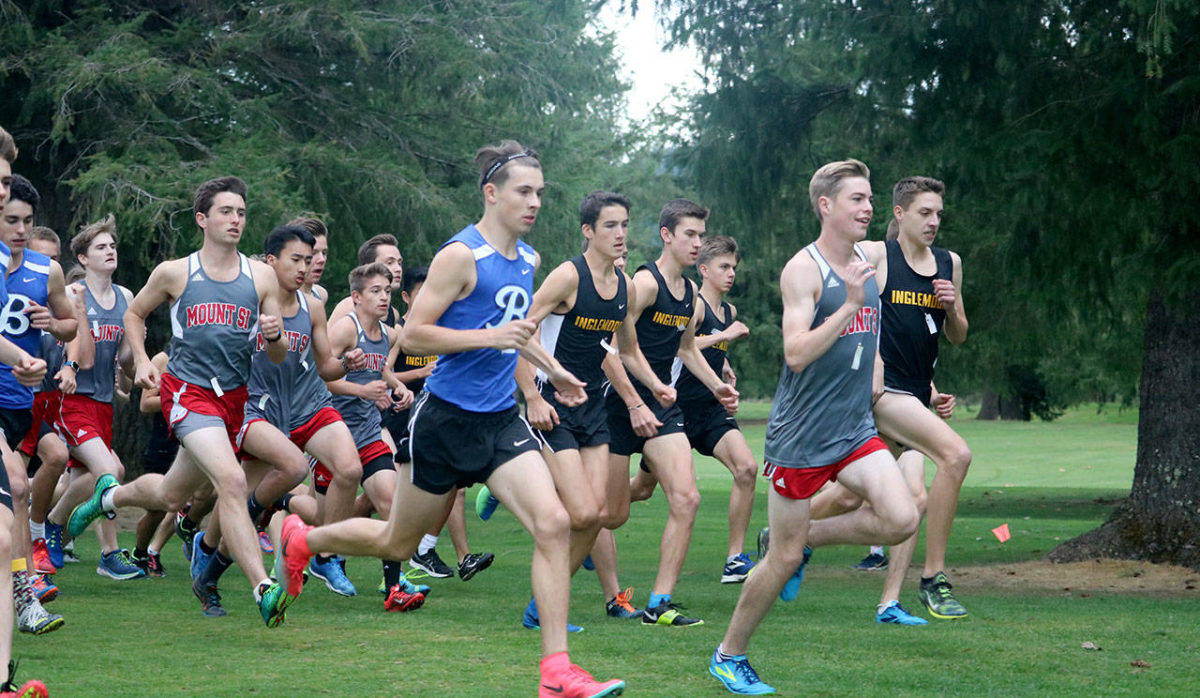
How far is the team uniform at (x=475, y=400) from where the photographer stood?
246 inches

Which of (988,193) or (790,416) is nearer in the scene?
(790,416)

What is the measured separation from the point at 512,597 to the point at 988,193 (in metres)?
5.46

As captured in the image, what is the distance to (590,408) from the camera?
8.10m

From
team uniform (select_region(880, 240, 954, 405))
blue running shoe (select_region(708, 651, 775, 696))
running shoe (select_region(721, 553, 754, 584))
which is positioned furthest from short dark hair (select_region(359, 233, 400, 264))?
blue running shoe (select_region(708, 651, 775, 696))

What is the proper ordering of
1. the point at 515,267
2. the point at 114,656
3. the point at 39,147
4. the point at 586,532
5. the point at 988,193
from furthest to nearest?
the point at 39,147 → the point at 988,193 → the point at 586,532 → the point at 114,656 → the point at 515,267

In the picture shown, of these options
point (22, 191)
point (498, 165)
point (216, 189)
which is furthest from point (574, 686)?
point (22, 191)

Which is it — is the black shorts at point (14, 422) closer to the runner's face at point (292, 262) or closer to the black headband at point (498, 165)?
the runner's face at point (292, 262)

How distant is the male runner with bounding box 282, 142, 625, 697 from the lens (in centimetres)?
596

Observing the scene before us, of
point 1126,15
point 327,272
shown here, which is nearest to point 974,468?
point 327,272

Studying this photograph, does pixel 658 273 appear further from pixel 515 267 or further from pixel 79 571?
pixel 79 571

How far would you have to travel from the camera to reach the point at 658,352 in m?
9.15

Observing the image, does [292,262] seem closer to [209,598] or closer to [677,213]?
[209,598]

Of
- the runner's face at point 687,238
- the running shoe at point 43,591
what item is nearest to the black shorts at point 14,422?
the running shoe at point 43,591

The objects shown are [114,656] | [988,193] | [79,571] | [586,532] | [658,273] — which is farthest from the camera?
[988,193]
